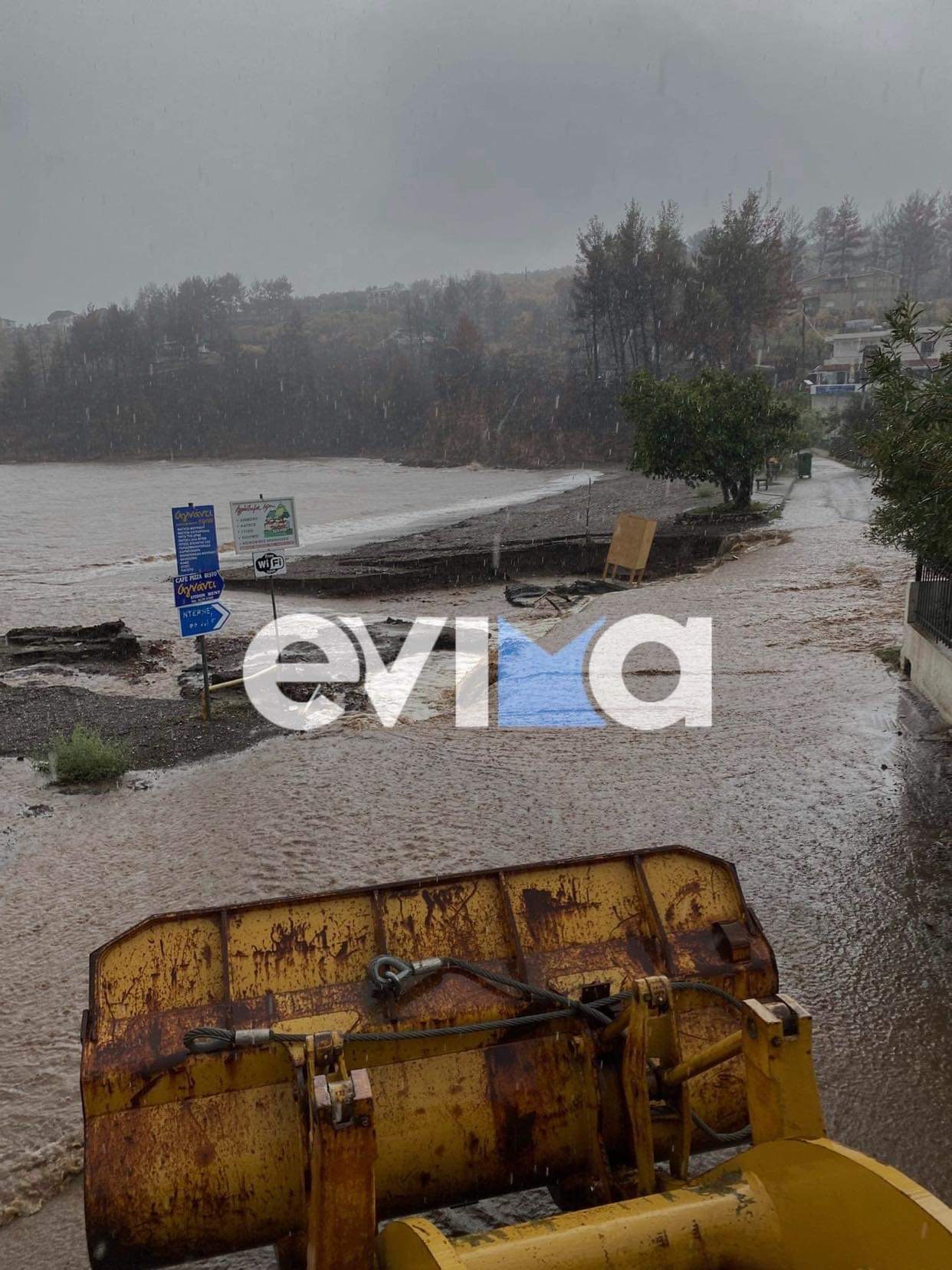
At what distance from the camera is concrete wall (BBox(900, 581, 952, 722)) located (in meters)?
10.7

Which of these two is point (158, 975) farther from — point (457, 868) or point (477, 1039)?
point (457, 868)

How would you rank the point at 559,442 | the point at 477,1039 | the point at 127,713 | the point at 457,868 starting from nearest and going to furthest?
1. the point at 477,1039
2. the point at 457,868
3. the point at 127,713
4. the point at 559,442

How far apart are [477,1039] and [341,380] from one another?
400 feet

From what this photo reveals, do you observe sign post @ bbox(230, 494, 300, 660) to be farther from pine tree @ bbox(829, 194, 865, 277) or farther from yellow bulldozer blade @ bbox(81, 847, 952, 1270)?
pine tree @ bbox(829, 194, 865, 277)

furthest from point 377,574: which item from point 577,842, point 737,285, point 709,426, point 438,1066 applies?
point 737,285

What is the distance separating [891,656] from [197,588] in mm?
9416

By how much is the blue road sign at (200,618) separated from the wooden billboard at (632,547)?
13.3m

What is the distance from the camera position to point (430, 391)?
363 feet

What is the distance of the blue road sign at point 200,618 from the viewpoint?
39.3ft

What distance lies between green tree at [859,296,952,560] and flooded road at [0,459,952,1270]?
2449mm

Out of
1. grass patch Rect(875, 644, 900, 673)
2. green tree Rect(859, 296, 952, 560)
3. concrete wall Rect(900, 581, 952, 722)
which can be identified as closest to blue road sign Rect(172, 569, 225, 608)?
green tree Rect(859, 296, 952, 560)

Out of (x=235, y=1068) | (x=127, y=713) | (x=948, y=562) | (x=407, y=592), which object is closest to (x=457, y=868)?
(x=235, y=1068)

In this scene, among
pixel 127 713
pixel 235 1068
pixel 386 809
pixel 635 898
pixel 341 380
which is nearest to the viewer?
pixel 235 1068

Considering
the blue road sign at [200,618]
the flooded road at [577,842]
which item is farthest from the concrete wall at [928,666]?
the blue road sign at [200,618]
